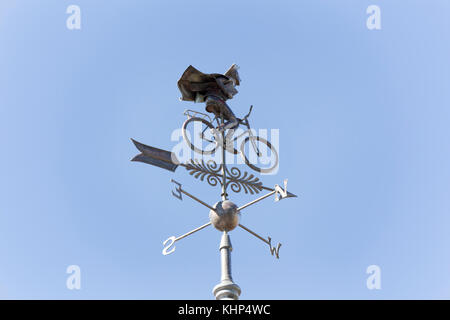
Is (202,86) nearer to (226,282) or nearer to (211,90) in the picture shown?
(211,90)

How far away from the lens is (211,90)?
7.13 metres

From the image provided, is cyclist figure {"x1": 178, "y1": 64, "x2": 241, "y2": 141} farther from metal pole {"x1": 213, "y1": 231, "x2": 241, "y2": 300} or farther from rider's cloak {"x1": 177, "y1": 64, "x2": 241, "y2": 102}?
metal pole {"x1": 213, "y1": 231, "x2": 241, "y2": 300}

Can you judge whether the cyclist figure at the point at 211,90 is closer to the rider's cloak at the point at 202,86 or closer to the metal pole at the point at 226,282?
the rider's cloak at the point at 202,86

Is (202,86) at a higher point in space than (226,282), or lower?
higher

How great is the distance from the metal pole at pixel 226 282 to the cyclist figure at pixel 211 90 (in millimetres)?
1443

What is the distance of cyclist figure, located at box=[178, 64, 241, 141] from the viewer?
275 inches

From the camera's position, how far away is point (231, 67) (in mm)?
7520

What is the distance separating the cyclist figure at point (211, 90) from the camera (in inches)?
275

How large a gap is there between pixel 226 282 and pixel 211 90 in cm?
228

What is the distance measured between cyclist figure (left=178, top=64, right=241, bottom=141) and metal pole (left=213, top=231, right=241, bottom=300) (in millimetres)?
1443

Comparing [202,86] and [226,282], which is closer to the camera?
[226,282]

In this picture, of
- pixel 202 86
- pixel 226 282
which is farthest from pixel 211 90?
pixel 226 282

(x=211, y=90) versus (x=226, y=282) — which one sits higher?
(x=211, y=90)
